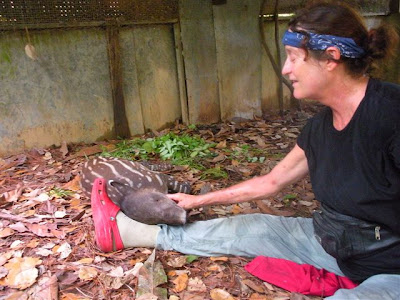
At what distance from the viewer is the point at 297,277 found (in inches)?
95.6

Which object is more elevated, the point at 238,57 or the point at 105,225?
the point at 238,57

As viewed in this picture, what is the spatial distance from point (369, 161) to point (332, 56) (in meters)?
0.58

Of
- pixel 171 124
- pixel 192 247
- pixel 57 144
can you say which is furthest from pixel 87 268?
pixel 171 124

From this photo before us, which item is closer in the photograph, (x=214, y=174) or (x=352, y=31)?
(x=352, y=31)

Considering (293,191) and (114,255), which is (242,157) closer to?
(293,191)

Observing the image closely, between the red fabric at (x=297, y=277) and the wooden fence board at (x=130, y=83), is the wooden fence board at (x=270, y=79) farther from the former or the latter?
the red fabric at (x=297, y=277)

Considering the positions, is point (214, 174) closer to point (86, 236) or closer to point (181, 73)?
point (86, 236)

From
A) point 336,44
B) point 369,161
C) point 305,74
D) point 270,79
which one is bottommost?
point 270,79

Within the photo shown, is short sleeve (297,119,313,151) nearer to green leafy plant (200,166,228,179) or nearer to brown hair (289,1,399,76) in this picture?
brown hair (289,1,399,76)

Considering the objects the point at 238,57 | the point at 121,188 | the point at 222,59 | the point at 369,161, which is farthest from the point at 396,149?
the point at 238,57

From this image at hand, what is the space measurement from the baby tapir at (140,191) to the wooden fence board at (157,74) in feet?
6.53

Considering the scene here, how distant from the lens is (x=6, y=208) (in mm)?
3680

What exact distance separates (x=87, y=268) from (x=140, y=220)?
49cm

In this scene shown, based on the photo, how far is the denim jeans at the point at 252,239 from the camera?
258 cm
